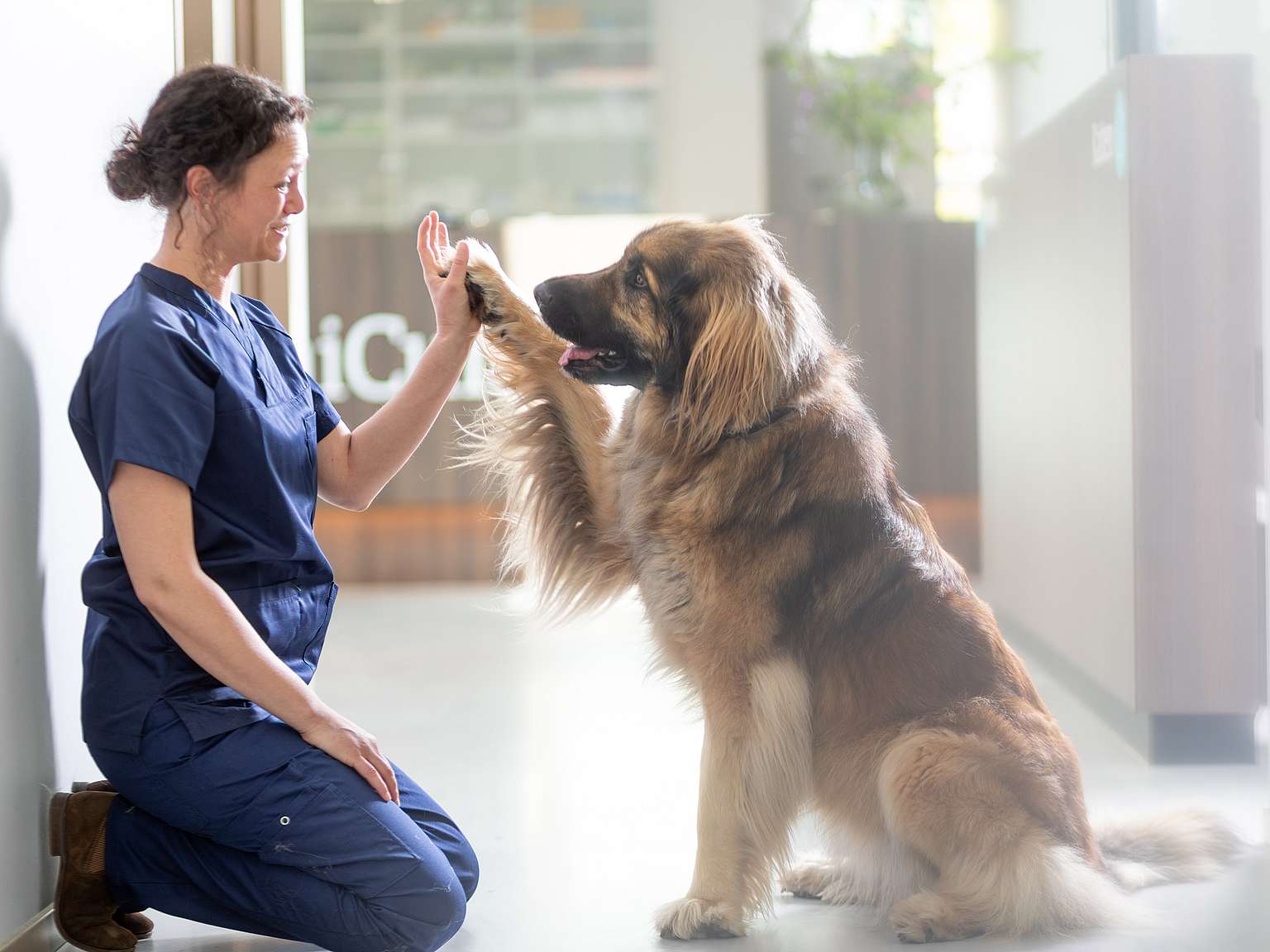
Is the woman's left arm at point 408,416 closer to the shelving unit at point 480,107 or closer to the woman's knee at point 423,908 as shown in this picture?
the woman's knee at point 423,908

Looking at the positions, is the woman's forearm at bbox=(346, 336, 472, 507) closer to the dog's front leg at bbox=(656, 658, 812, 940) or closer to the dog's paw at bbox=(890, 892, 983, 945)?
the dog's front leg at bbox=(656, 658, 812, 940)

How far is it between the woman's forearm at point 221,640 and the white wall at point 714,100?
21.1 feet

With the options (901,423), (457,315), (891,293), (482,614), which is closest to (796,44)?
(891,293)

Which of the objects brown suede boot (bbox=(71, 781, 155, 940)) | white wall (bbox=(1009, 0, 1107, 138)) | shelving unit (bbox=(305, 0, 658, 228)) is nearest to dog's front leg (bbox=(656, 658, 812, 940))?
brown suede boot (bbox=(71, 781, 155, 940))

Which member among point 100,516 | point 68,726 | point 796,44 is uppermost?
point 796,44

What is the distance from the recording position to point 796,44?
748 cm

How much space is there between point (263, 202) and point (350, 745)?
783mm

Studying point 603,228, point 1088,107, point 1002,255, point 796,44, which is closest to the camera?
point 1088,107

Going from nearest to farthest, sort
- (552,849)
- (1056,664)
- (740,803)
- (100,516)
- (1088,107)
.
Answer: (740,803) < (100,516) < (552,849) < (1088,107) < (1056,664)

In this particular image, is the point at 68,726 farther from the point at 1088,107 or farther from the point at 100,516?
the point at 1088,107

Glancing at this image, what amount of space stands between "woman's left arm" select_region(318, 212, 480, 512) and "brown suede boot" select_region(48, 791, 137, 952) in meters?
0.62

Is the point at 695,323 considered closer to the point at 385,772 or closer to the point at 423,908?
the point at 385,772

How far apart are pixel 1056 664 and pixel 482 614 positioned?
232cm

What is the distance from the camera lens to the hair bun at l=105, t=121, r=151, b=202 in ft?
5.75
